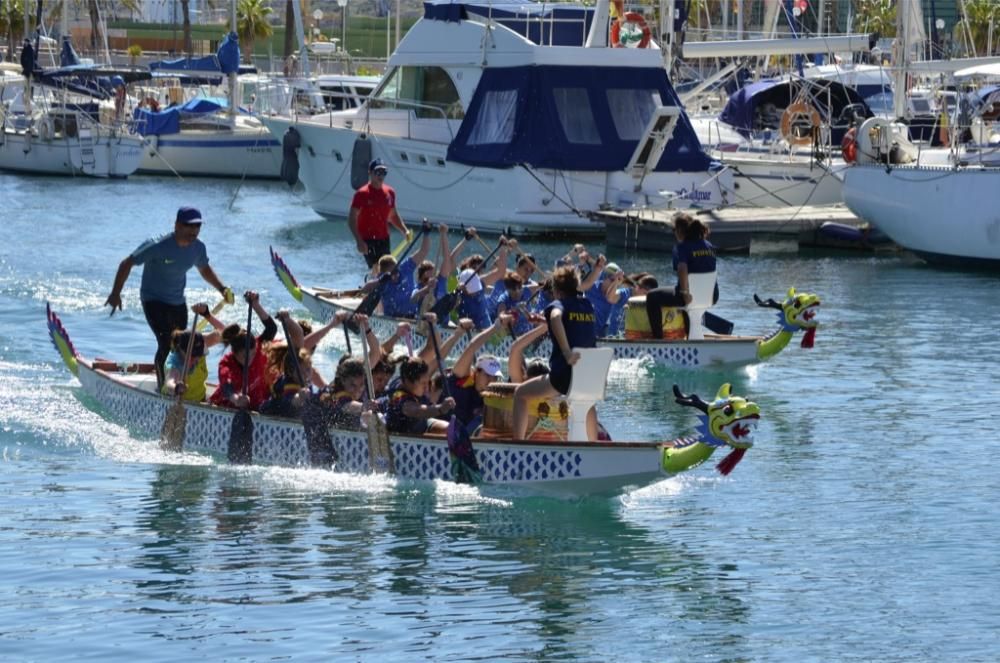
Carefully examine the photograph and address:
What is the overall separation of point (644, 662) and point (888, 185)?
23551mm

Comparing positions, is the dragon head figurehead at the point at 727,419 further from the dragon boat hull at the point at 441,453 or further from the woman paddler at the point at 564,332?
the woman paddler at the point at 564,332

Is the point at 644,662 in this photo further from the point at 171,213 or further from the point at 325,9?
the point at 325,9

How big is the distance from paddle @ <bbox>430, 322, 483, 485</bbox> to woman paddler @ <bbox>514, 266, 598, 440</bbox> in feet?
1.96

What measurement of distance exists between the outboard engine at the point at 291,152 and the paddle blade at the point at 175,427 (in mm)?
24772

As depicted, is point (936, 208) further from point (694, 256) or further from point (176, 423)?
point (176, 423)

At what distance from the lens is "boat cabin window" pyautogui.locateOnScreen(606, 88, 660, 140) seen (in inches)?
1426

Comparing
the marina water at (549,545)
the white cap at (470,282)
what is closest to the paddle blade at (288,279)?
the marina water at (549,545)

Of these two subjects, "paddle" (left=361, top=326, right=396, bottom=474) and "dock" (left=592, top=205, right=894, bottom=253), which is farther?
"dock" (left=592, top=205, right=894, bottom=253)

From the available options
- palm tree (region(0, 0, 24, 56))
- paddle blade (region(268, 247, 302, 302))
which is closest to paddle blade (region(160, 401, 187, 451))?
paddle blade (region(268, 247, 302, 302))

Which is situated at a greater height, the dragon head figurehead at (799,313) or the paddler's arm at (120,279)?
the paddler's arm at (120,279)

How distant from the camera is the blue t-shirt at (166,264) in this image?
1730 cm

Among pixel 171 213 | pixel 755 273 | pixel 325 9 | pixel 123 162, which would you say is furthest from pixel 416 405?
pixel 325 9

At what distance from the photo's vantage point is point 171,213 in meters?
44.5

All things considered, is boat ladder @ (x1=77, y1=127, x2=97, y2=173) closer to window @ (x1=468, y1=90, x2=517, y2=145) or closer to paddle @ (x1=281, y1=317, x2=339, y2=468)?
window @ (x1=468, y1=90, x2=517, y2=145)
